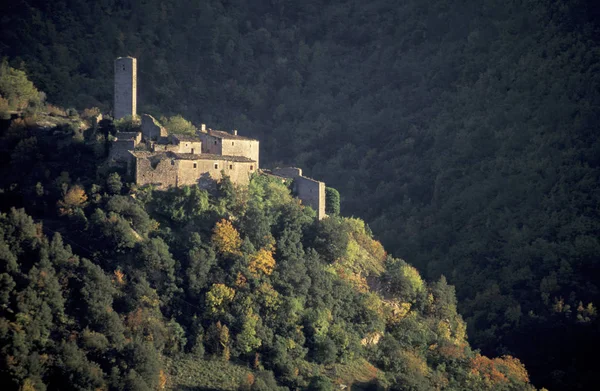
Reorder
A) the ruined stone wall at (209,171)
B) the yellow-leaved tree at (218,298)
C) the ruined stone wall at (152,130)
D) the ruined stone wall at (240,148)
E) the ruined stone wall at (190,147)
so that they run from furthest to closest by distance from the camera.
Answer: the ruined stone wall at (240,148) → the ruined stone wall at (152,130) → the ruined stone wall at (190,147) → the ruined stone wall at (209,171) → the yellow-leaved tree at (218,298)

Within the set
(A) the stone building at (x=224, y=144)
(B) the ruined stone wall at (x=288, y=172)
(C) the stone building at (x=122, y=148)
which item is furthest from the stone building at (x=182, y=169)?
(B) the ruined stone wall at (x=288, y=172)

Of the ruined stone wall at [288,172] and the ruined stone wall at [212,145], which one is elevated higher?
the ruined stone wall at [212,145]

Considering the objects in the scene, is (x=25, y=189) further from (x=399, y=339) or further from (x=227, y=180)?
(x=399, y=339)

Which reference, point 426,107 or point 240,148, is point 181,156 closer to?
point 240,148

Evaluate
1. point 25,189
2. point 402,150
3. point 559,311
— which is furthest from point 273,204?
point 402,150

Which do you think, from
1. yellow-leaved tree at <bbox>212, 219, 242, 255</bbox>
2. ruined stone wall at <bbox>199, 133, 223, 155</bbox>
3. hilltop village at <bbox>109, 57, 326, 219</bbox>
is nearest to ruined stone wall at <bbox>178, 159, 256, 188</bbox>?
hilltop village at <bbox>109, 57, 326, 219</bbox>

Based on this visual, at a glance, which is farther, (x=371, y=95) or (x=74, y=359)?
(x=371, y=95)

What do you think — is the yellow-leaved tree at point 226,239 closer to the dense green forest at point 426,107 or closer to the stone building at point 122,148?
the stone building at point 122,148

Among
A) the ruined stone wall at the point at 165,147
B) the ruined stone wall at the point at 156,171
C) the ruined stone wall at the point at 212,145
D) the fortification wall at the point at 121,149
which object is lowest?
the ruined stone wall at the point at 156,171
